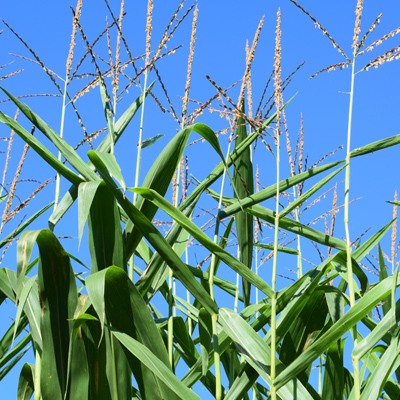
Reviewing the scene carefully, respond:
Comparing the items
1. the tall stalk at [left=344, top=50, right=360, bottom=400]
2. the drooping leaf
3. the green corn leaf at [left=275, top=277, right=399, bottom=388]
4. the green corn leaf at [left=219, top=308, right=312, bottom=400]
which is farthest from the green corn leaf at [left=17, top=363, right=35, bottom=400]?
the drooping leaf

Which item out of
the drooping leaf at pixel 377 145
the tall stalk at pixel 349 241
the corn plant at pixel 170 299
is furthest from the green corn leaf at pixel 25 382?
the drooping leaf at pixel 377 145

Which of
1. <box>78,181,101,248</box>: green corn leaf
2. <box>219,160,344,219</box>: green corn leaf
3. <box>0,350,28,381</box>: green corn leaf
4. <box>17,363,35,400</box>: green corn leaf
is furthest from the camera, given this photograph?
<box>0,350,28,381</box>: green corn leaf

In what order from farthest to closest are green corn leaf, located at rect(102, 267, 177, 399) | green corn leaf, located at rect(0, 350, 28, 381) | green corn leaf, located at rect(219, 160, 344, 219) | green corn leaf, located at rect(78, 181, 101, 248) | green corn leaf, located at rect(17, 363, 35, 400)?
1. green corn leaf, located at rect(0, 350, 28, 381)
2. green corn leaf, located at rect(17, 363, 35, 400)
3. green corn leaf, located at rect(219, 160, 344, 219)
4. green corn leaf, located at rect(102, 267, 177, 399)
5. green corn leaf, located at rect(78, 181, 101, 248)

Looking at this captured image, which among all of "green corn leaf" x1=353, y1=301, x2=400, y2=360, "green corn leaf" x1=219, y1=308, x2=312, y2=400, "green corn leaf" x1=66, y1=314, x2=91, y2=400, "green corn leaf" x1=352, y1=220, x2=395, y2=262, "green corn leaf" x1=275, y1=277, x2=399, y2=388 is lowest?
"green corn leaf" x1=353, y1=301, x2=400, y2=360

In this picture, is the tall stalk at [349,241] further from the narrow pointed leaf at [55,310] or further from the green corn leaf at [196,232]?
the narrow pointed leaf at [55,310]

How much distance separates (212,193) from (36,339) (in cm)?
75

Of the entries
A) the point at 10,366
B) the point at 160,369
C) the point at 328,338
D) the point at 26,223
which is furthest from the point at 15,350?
the point at 328,338

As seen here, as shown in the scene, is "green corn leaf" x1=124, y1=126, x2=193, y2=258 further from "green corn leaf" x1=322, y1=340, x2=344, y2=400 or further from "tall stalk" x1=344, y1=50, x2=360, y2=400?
"green corn leaf" x1=322, y1=340, x2=344, y2=400

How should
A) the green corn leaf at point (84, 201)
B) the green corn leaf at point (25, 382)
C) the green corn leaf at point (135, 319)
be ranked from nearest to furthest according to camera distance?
the green corn leaf at point (84, 201) → the green corn leaf at point (135, 319) → the green corn leaf at point (25, 382)

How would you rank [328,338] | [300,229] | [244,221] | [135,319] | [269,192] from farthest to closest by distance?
[244,221]
[300,229]
[269,192]
[135,319]
[328,338]

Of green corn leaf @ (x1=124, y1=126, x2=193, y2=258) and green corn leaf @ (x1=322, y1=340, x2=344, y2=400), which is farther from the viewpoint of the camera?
green corn leaf @ (x1=322, y1=340, x2=344, y2=400)

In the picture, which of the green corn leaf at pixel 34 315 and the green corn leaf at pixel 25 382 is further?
the green corn leaf at pixel 25 382

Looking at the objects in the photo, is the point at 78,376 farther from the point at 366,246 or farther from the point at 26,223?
the point at 366,246

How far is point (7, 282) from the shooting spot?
4.60 feet
